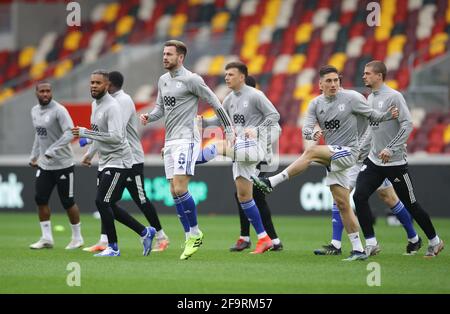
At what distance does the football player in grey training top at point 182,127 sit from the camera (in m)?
11.2

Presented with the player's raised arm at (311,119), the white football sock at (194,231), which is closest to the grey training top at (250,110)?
the player's raised arm at (311,119)

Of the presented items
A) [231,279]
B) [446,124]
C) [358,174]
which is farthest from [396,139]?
[446,124]

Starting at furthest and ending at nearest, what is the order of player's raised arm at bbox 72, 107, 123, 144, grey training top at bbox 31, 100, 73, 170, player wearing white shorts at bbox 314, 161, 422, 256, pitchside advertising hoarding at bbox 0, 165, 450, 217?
pitchside advertising hoarding at bbox 0, 165, 450, 217 < grey training top at bbox 31, 100, 73, 170 < player wearing white shorts at bbox 314, 161, 422, 256 < player's raised arm at bbox 72, 107, 123, 144

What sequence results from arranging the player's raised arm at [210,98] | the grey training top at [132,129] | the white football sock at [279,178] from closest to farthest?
the white football sock at [279,178] → the player's raised arm at [210,98] → the grey training top at [132,129]

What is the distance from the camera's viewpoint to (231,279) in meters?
9.45

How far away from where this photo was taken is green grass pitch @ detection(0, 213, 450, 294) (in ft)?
29.1

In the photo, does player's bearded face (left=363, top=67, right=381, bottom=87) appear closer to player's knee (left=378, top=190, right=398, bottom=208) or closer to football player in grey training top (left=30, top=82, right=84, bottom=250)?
player's knee (left=378, top=190, right=398, bottom=208)

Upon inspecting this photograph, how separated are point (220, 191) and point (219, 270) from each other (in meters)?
11.4

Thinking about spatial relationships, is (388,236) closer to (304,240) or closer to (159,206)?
(304,240)

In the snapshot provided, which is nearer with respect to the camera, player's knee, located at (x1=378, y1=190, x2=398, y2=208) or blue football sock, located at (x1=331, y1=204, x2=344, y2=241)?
blue football sock, located at (x1=331, y1=204, x2=344, y2=241)

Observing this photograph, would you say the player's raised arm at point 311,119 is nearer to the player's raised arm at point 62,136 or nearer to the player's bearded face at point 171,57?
the player's bearded face at point 171,57

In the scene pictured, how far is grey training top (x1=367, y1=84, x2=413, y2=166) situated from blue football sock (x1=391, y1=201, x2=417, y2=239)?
90 centimetres

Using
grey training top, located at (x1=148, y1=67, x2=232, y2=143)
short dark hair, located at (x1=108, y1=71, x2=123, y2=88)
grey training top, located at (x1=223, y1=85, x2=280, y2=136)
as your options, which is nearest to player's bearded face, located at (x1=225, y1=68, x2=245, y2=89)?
grey training top, located at (x1=223, y1=85, x2=280, y2=136)

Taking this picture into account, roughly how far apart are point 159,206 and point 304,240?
7718mm
